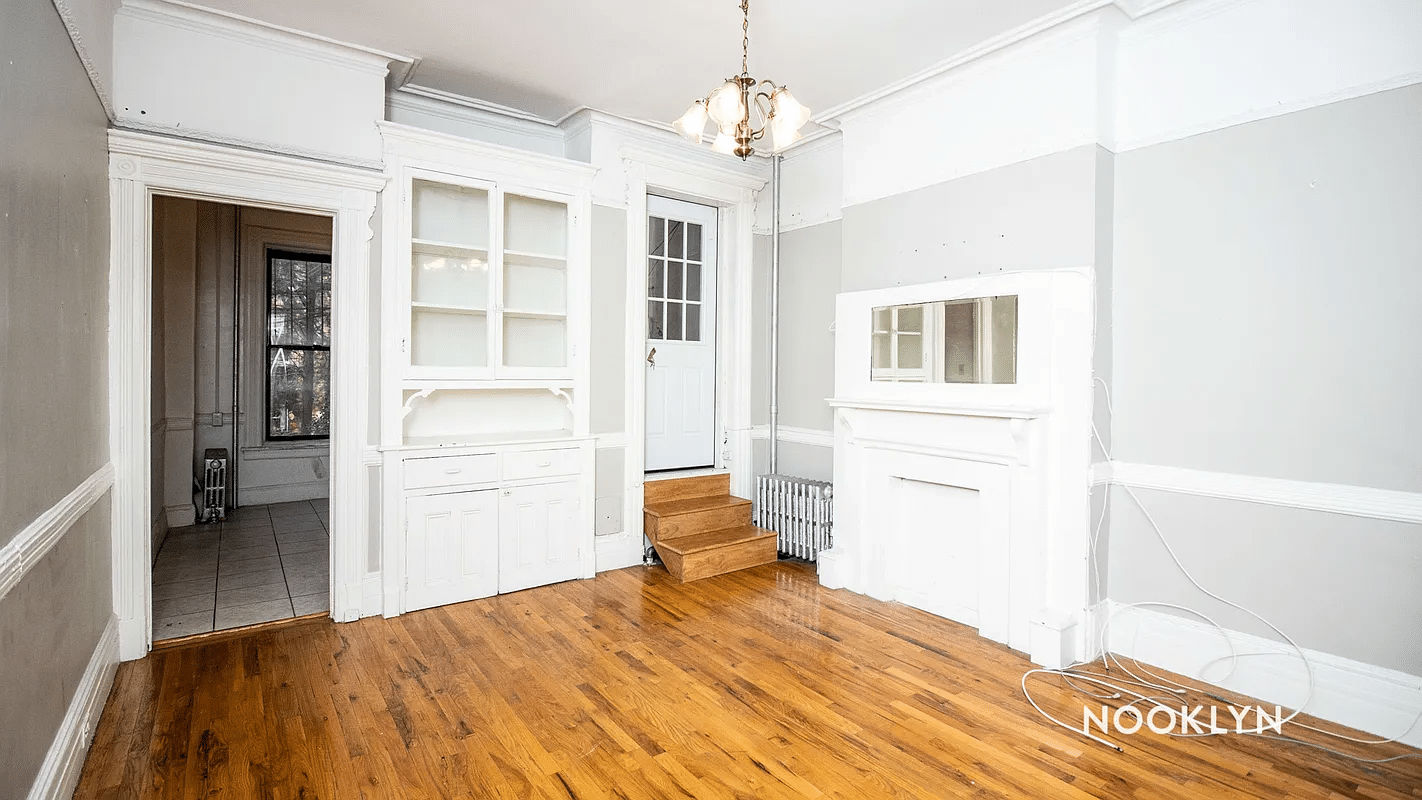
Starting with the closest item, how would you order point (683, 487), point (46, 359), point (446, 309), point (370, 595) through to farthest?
point (46, 359)
point (370, 595)
point (446, 309)
point (683, 487)

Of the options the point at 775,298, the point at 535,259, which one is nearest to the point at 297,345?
the point at 535,259

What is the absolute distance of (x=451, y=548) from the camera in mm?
3941

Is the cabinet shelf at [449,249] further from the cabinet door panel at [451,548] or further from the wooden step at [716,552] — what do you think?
the wooden step at [716,552]

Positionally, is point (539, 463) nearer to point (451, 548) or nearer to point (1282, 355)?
point (451, 548)

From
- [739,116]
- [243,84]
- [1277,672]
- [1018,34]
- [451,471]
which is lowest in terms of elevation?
[1277,672]

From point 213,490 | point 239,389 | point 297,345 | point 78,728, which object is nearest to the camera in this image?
point 78,728

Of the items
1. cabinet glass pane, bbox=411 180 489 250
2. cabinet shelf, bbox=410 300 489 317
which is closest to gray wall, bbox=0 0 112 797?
cabinet shelf, bbox=410 300 489 317

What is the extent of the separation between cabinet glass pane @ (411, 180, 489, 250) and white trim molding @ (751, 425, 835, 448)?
2385 millimetres

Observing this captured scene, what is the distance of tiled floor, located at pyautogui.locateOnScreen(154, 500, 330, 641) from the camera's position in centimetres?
368

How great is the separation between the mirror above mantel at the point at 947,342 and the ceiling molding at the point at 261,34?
301cm

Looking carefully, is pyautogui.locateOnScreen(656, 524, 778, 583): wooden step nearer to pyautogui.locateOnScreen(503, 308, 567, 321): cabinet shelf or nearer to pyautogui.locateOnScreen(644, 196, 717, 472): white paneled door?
pyautogui.locateOnScreen(644, 196, 717, 472): white paneled door

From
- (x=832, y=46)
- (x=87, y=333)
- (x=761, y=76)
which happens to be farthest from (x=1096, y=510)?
(x=87, y=333)

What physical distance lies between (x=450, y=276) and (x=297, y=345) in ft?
11.1

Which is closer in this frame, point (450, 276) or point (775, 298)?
point (450, 276)
